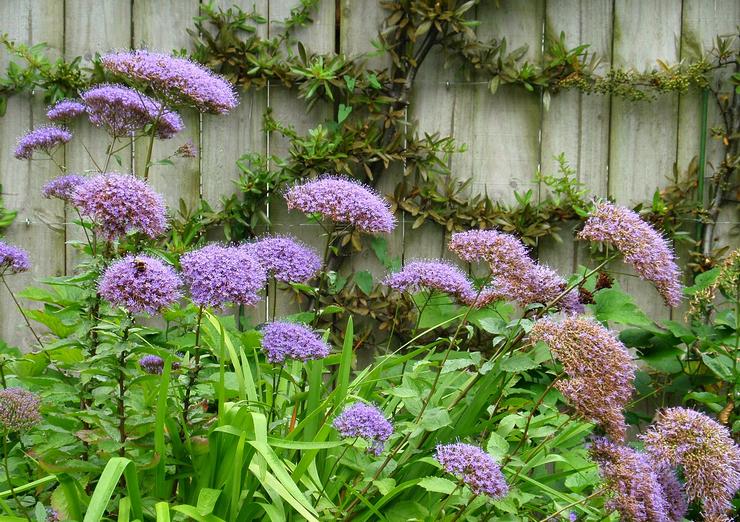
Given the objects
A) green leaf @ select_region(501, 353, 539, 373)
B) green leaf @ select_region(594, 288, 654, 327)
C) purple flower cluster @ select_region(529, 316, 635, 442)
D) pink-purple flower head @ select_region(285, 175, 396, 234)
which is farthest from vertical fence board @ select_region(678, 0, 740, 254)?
purple flower cluster @ select_region(529, 316, 635, 442)

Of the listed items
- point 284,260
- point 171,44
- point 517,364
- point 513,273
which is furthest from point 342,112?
point 517,364

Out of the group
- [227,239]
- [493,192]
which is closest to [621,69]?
[493,192]

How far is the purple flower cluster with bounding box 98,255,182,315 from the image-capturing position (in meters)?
1.65

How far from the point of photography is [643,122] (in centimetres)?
348

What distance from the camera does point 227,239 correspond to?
3416 mm

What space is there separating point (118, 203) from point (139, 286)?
22cm

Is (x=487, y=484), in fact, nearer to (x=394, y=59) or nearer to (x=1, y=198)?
(x=394, y=59)

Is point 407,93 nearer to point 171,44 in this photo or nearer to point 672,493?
point 171,44

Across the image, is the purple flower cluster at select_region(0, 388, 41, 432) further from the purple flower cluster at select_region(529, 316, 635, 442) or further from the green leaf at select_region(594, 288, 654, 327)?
the green leaf at select_region(594, 288, 654, 327)

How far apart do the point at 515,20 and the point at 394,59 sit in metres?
0.53

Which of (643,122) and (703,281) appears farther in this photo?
(643,122)

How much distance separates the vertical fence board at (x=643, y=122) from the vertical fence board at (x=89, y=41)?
2034mm

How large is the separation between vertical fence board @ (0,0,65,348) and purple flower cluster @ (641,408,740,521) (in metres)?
2.64

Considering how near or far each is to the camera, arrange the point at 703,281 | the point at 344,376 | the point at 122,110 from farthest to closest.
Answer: the point at 703,281 → the point at 122,110 → the point at 344,376
